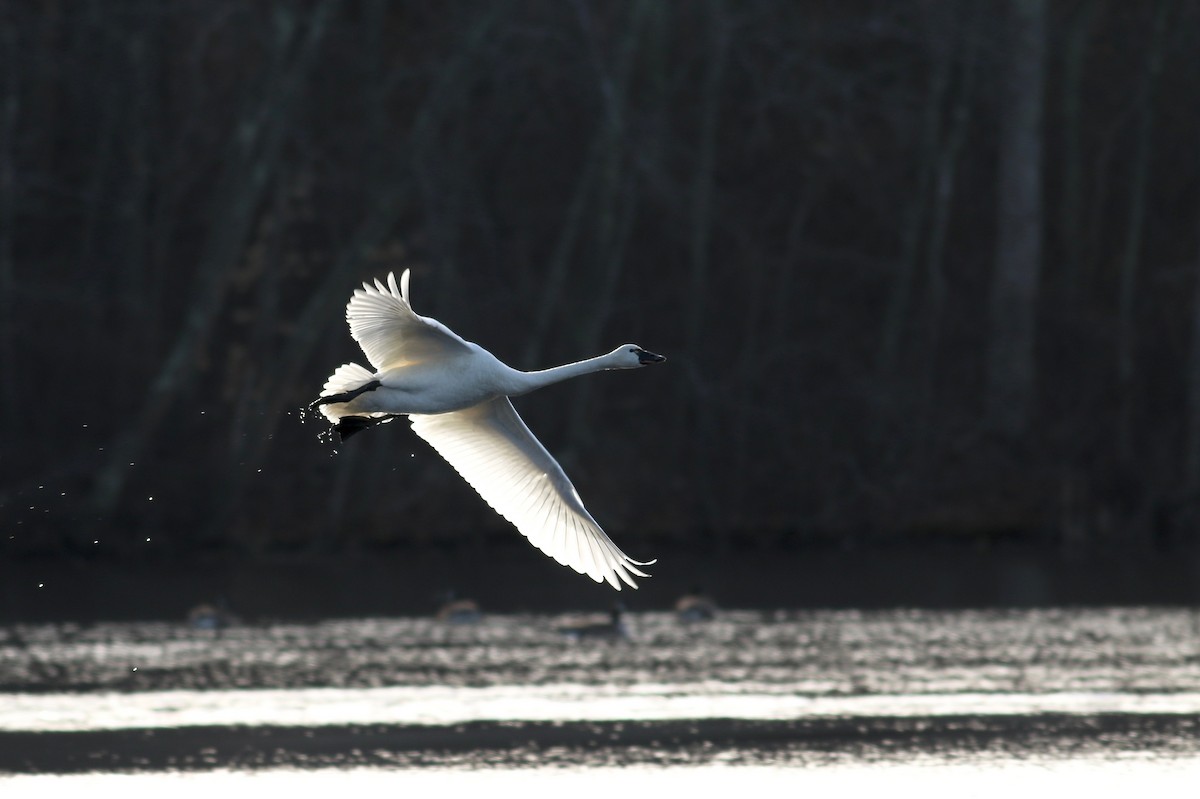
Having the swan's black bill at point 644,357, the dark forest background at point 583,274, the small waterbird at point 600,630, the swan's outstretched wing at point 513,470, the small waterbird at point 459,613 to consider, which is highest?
the dark forest background at point 583,274

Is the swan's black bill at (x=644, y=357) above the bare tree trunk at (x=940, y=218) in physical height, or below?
below

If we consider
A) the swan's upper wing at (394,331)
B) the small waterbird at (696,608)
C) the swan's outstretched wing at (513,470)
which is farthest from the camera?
the small waterbird at (696,608)

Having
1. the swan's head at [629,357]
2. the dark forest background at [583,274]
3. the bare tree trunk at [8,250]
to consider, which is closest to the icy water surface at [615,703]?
the swan's head at [629,357]

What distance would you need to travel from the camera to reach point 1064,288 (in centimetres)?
2866

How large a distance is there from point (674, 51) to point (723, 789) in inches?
616

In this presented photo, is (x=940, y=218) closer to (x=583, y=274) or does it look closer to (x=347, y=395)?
(x=583, y=274)

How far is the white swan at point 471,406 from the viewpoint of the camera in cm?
1045

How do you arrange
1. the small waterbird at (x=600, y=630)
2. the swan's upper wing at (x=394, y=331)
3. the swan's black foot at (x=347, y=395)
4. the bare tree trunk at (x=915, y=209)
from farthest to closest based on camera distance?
the bare tree trunk at (x=915, y=209) → the small waterbird at (x=600, y=630) → the swan's black foot at (x=347, y=395) → the swan's upper wing at (x=394, y=331)

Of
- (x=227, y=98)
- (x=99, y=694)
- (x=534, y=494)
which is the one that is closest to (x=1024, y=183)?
(x=227, y=98)

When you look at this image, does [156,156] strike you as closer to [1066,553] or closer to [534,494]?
[1066,553]

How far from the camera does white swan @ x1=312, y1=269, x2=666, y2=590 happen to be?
10453mm

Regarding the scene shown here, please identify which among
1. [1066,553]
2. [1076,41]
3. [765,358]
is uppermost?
[1076,41]

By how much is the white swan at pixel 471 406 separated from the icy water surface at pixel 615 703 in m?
2.31

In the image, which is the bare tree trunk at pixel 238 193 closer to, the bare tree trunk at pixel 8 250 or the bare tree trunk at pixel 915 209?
the bare tree trunk at pixel 8 250
